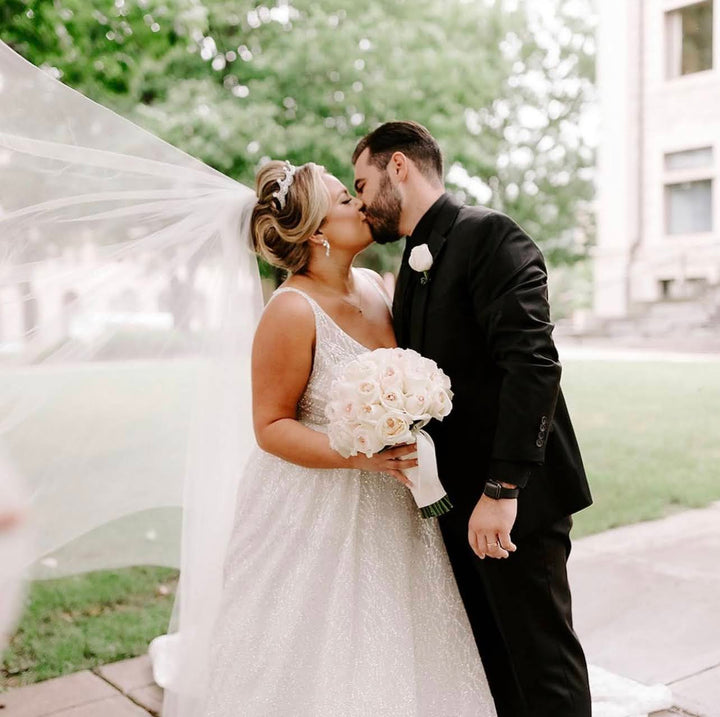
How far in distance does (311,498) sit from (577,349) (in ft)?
65.9

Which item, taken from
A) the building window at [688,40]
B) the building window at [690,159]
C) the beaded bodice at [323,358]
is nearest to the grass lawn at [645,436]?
the beaded bodice at [323,358]

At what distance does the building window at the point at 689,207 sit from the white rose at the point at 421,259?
77.6 feet

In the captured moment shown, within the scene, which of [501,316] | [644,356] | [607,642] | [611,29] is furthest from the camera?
[611,29]

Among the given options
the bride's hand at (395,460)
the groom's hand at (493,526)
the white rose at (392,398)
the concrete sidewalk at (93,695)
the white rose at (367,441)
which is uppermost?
the white rose at (392,398)

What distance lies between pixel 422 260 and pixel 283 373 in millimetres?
539

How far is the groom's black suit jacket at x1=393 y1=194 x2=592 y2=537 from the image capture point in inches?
→ 93.5

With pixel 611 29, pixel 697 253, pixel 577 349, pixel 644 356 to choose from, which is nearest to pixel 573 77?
pixel 611 29

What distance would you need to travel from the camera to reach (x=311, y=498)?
280 centimetres

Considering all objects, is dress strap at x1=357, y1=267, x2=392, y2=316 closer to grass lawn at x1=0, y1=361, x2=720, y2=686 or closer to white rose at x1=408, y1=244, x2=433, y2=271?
white rose at x1=408, y1=244, x2=433, y2=271

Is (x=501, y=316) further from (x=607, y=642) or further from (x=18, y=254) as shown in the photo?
(x=607, y=642)

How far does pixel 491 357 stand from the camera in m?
2.54

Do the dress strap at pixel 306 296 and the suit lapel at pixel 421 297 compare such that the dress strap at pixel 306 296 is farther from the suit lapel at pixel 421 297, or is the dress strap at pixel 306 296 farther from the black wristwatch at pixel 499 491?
the black wristwatch at pixel 499 491

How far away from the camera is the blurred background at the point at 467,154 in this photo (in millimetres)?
3576

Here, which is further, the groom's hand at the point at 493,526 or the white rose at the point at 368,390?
the groom's hand at the point at 493,526
